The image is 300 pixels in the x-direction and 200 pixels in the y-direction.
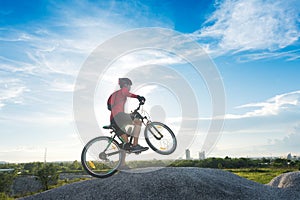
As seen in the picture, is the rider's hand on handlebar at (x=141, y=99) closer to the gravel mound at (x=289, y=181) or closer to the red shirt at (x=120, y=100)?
the red shirt at (x=120, y=100)

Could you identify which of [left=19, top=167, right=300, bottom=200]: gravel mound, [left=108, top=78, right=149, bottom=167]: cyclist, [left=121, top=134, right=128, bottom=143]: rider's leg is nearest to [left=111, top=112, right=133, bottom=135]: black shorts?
[left=108, top=78, right=149, bottom=167]: cyclist

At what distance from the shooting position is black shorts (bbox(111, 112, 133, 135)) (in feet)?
32.0

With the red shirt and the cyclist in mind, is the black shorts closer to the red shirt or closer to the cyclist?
the cyclist

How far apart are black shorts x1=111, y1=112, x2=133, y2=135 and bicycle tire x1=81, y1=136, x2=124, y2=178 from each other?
439mm

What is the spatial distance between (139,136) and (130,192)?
6.44ft

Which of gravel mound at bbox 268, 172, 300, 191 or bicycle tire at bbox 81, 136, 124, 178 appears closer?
bicycle tire at bbox 81, 136, 124, 178

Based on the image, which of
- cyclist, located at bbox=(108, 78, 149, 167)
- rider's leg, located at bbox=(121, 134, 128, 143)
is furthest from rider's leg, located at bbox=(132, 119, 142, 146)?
rider's leg, located at bbox=(121, 134, 128, 143)

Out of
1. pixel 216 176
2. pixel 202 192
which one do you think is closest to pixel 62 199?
pixel 202 192

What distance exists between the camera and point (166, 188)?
1032 centimetres

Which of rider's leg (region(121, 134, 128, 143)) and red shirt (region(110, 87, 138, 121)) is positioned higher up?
red shirt (region(110, 87, 138, 121))

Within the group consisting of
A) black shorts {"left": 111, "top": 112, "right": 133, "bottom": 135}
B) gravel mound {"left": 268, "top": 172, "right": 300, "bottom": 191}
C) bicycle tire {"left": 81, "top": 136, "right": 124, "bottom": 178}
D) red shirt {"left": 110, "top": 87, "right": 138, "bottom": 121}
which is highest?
red shirt {"left": 110, "top": 87, "right": 138, "bottom": 121}

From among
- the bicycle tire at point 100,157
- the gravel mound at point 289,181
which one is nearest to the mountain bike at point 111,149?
the bicycle tire at point 100,157

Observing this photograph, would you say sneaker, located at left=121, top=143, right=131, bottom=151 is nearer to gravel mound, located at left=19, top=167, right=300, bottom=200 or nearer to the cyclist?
the cyclist

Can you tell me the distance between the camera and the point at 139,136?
393 inches
